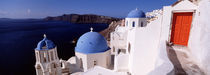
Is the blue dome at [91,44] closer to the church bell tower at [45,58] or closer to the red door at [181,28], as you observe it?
the church bell tower at [45,58]

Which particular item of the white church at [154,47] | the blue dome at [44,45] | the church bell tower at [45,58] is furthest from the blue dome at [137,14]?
the blue dome at [44,45]

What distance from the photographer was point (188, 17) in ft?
16.7

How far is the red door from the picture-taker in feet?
16.9

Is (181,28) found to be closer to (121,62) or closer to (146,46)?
(146,46)

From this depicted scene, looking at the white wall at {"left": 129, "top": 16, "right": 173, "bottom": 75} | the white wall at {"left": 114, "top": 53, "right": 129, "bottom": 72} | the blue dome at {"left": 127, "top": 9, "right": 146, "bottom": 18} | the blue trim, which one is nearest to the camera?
the white wall at {"left": 129, "top": 16, "right": 173, "bottom": 75}

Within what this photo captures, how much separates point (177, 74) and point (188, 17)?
3.56 metres

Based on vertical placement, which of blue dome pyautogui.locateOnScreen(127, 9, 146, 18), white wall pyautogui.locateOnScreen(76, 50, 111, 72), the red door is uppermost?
blue dome pyautogui.locateOnScreen(127, 9, 146, 18)

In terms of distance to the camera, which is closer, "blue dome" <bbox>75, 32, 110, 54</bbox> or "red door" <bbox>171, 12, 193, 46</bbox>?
"red door" <bbox>171, 12, 193, 46</bbox>

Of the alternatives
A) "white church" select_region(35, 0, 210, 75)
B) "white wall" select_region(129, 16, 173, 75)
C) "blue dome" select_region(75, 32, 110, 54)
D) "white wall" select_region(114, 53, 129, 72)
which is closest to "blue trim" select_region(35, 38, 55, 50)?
"white church" select_region(35, 0, 210, 75)

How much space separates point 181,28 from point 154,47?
1544 millimetres

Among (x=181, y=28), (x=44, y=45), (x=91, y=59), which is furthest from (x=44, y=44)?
(x=181, y=28)

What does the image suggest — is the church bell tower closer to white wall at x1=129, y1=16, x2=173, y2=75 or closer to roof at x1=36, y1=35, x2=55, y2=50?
roof at x1=36, y1=35, x2=55, y2=50

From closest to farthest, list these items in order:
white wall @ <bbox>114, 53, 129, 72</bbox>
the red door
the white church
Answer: the white church
the red door
white wall @ <bbox>114, 53, 129, 72</bbox>

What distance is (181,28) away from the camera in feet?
17.5
